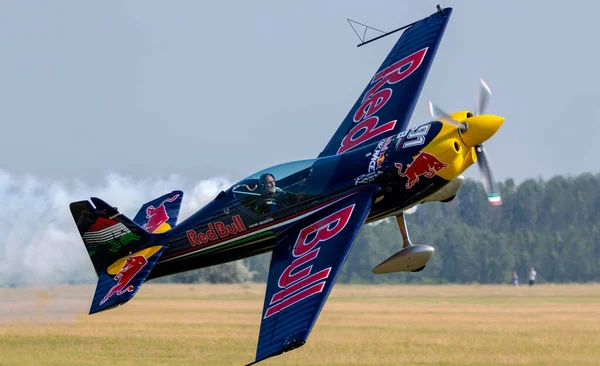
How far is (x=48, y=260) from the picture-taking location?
1447 inches

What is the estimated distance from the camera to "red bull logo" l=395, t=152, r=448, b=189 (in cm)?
2014

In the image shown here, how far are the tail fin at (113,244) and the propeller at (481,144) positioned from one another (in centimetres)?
708

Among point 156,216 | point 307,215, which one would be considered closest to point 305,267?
point 307,215

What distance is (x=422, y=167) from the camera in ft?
66.3

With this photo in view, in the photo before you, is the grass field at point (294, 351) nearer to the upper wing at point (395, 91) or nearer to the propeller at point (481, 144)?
the upper wing at point (395, 91)

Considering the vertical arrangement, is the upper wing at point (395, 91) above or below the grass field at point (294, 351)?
above

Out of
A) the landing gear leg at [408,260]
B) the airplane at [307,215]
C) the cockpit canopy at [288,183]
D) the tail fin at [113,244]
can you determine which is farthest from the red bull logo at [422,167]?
the tail fin at [113,244]

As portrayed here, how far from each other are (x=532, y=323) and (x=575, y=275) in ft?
143

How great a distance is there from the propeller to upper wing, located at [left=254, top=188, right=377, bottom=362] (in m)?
2.04

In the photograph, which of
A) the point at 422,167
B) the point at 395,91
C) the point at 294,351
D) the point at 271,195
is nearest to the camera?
the point at 422,167

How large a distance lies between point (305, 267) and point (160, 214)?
563 cm

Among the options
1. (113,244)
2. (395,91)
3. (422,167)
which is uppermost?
(395,91)

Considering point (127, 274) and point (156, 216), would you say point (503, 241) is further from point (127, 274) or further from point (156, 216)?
point (127, 274)

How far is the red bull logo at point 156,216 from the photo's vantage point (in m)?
23.8
